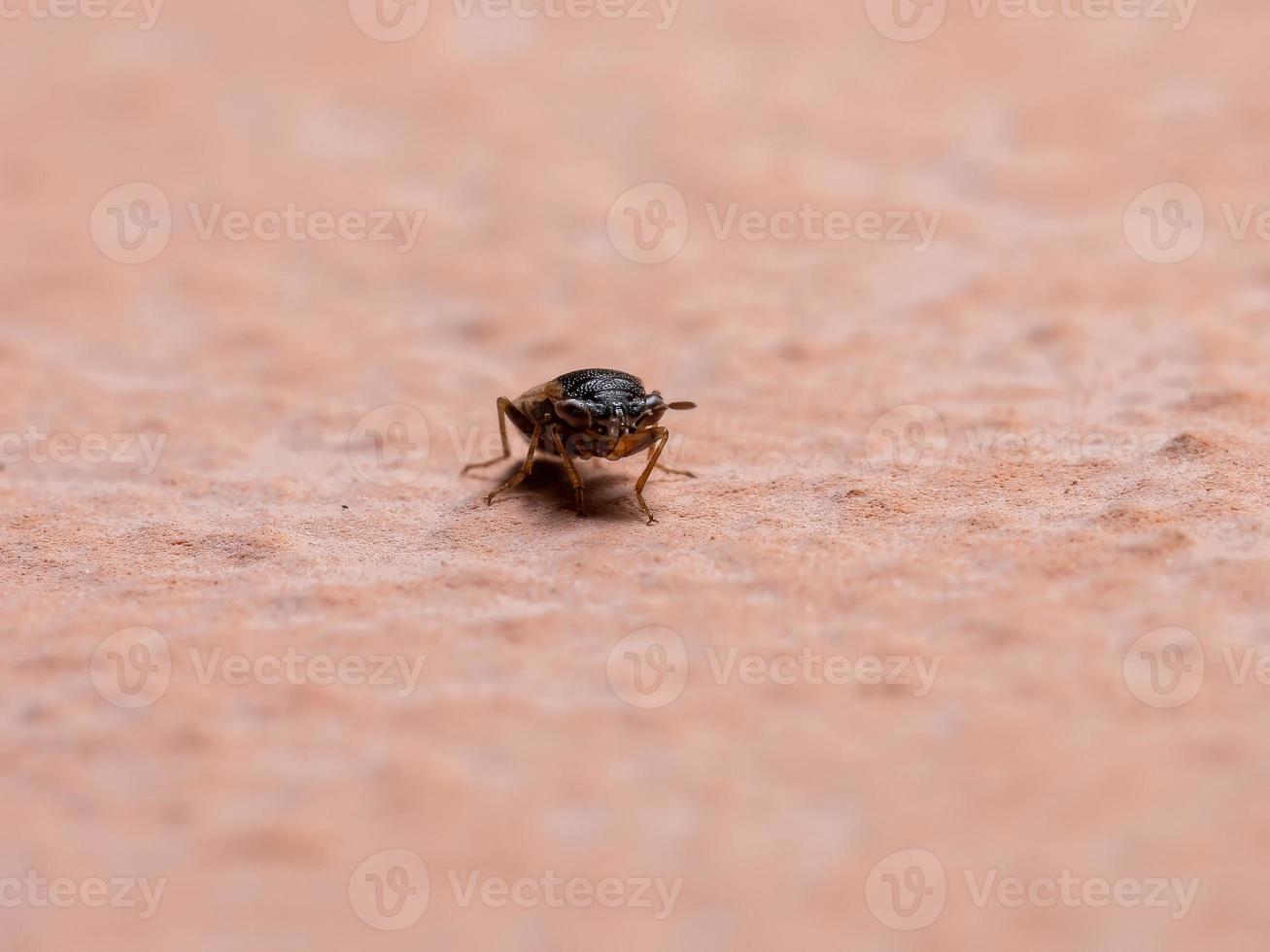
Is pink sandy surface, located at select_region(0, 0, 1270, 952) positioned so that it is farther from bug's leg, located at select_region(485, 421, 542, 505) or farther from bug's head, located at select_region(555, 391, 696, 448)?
bug's head, located at select_region(555, 391, 696, 448)

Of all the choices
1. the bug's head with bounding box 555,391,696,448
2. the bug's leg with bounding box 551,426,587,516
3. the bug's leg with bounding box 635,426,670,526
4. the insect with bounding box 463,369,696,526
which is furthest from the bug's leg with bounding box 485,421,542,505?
the bug's leg with bounding box 635,426,670,526

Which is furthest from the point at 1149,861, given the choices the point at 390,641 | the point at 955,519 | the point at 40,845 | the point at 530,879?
the point at 40,845

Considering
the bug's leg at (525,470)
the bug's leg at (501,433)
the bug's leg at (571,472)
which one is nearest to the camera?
the bug's leg at (571,472)

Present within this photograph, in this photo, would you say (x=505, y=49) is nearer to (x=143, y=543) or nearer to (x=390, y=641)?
(x=143, y=543)

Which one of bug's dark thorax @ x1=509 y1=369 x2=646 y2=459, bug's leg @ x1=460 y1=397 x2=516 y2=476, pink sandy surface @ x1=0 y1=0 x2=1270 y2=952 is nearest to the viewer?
pink sandy surface @ x1=0 y1=0 x2=1270 y2=952

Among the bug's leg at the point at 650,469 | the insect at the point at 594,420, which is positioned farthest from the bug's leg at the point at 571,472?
the bug's leg at the point at 650,469

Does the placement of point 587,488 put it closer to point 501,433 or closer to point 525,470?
point 525,470

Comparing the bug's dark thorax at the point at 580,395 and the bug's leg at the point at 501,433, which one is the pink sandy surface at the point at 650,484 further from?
the bug's dark thorax at the point at 580,395
